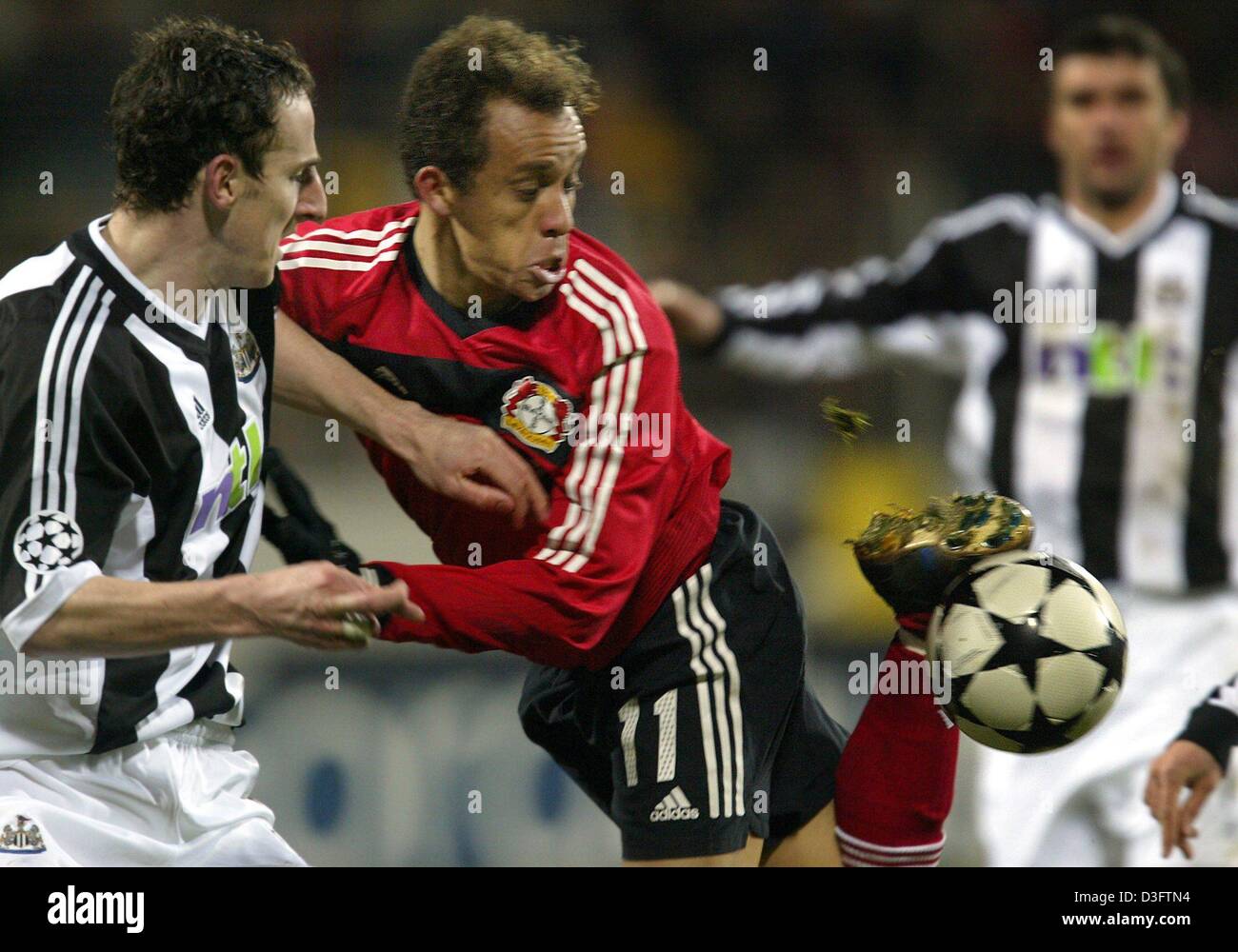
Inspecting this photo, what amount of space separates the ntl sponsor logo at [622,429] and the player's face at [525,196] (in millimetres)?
238

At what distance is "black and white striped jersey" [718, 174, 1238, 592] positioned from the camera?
4.59m

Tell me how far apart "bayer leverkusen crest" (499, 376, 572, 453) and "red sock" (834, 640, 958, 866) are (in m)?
0.80

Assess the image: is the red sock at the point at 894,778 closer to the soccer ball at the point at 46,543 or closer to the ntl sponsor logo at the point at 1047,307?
the soccer ball at the point at 46,543

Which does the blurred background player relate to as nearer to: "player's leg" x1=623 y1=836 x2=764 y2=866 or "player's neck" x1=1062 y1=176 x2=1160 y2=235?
"player's neck" x1=1062 y1=176 x2=1160 y2=235

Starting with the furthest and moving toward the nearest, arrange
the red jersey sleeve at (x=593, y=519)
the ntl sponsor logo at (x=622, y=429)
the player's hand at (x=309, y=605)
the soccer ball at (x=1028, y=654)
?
the soccer ball at (x=1028, y=654)
the ntl sponsor logo at (x=622, y=429)
the red jersey sleeve at (x=593, y=519)
the player's hand at (x=309, y=605)

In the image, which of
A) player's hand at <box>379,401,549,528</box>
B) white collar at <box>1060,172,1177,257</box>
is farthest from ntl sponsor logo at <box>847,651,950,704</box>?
white collar at <box>1060,172,1177,257</box>

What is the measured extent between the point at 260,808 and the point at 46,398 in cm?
82

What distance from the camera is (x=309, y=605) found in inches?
86.6

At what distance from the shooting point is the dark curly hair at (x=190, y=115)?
2.43 m

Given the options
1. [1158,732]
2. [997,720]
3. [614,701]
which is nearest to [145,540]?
[614,701]

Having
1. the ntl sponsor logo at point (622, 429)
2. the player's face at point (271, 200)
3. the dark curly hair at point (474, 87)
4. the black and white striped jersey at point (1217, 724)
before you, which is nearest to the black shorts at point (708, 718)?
the ntl sponsor logo at point (622, 429)

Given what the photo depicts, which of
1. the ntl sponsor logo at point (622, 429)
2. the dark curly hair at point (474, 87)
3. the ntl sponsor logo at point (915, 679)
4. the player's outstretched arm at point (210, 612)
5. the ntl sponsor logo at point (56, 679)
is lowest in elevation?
the ntl sponsor logo at point (915, 679)

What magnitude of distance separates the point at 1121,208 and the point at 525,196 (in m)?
2.57

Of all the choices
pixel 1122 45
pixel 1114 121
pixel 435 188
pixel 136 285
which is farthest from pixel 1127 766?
pixel 136 285
